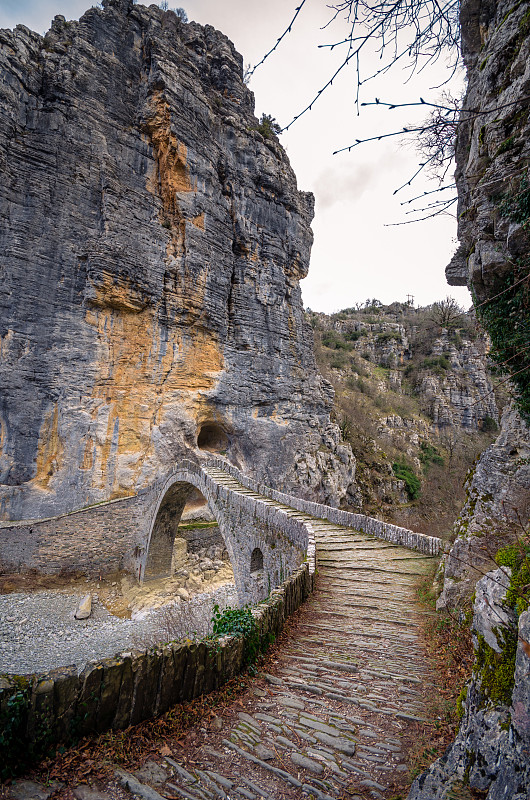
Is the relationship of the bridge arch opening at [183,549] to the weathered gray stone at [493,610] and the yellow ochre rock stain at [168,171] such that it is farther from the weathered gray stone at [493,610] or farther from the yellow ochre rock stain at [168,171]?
the weathered gray stone at [493,610]

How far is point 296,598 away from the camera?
6055 millimetres

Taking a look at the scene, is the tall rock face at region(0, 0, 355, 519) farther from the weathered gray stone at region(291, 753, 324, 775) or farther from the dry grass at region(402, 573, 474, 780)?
the weathered gray stone at region(291, 753, 324, 775)

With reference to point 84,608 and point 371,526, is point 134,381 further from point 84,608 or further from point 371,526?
point 371,526

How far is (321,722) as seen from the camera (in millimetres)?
3414

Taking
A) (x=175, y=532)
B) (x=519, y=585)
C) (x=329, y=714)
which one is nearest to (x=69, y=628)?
(x=175, y=532)

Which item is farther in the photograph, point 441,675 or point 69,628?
point 69,628

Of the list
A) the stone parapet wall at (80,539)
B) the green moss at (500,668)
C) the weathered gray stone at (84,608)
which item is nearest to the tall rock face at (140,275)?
the stone parapet wall at (80,539)

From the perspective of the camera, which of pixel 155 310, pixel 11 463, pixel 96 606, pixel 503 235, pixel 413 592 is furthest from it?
pixel 155 310

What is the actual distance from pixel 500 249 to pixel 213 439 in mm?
20894

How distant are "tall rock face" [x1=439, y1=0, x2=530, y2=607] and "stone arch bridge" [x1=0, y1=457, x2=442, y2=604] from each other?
324 centimetres

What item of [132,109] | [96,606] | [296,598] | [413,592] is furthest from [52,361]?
[413,592]

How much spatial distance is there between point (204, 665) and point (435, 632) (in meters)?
3.42

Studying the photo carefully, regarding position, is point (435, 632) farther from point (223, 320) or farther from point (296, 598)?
point (223, 320)

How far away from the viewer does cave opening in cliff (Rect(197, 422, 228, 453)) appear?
23953mm
